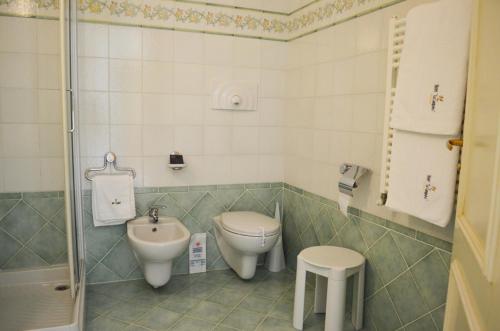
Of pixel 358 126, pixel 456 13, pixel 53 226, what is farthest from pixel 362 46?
pixel 53 226

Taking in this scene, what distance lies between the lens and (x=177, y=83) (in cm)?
302

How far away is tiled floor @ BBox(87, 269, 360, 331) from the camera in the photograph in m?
2.43

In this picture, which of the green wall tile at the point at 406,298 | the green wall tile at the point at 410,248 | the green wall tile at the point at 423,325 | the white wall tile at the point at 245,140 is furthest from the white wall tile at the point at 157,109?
the green wall tile at the point at 423,325

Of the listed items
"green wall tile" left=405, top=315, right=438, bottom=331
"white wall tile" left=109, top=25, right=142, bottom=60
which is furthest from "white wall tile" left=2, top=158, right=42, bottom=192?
"green wall tile" left=405, top=315, right=438, bottom=331

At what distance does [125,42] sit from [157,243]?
1439mm

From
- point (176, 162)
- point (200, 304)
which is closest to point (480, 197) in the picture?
point (200, 304)

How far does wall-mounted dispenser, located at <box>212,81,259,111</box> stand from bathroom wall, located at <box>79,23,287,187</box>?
51 mm

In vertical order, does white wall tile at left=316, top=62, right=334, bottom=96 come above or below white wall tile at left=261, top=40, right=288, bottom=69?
below

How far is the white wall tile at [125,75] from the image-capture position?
2846mm

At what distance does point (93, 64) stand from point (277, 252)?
198 cm

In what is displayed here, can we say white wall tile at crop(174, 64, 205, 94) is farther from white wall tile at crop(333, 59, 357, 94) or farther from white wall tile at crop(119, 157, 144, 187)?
white wall tile at crop(333, 59, 357, 94)

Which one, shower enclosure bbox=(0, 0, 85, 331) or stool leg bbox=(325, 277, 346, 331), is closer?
stool leg bbox=(325, 277, 346, 331)

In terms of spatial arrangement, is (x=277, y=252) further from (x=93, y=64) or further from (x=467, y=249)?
(x=467, y=249)

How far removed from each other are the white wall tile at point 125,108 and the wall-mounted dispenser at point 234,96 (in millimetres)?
575
